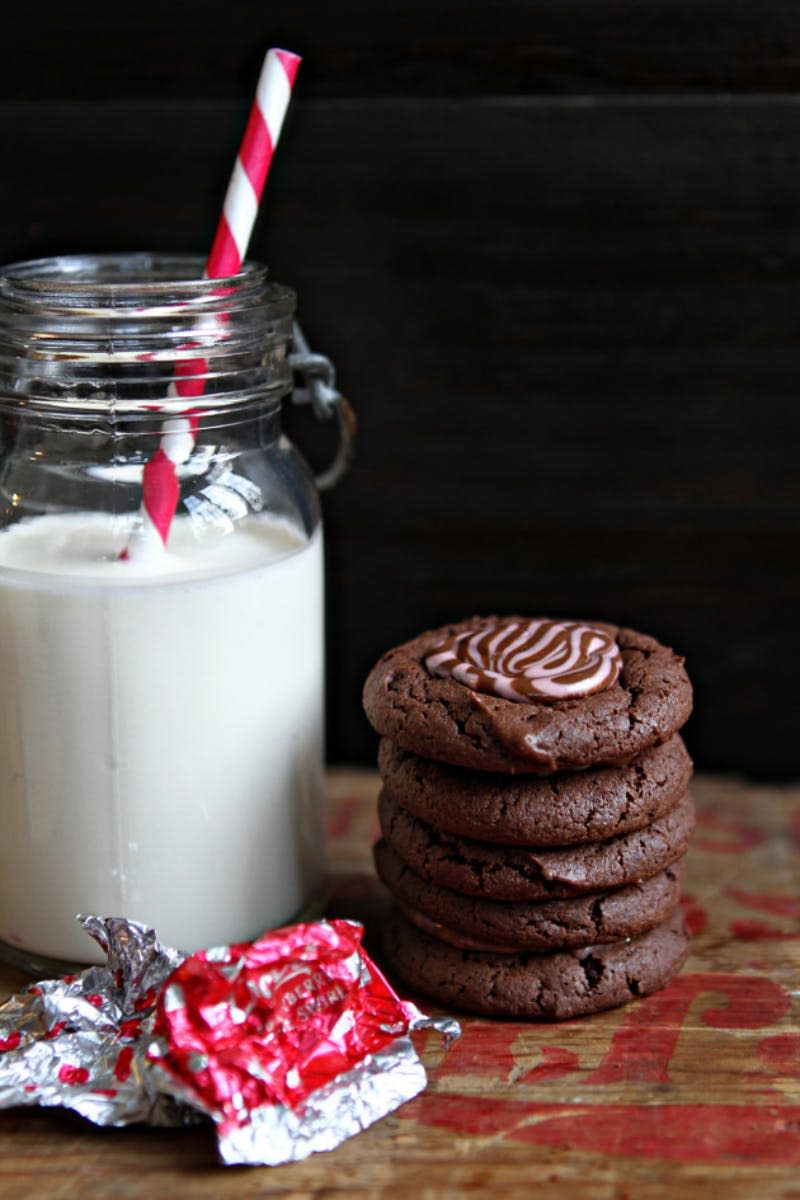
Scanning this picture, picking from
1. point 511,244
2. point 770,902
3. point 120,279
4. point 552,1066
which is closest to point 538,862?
point 552,1066

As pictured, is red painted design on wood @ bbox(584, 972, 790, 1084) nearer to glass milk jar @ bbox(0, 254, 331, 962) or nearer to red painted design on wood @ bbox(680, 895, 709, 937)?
red painted design on wood @ bbox(680, 895, 709, 937)

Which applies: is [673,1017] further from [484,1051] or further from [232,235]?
[232,235]

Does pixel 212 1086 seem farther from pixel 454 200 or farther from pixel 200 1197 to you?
pixel 454 200

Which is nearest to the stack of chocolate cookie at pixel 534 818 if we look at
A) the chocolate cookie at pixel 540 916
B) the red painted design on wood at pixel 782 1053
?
the chocolate cookie at pixel 540 916

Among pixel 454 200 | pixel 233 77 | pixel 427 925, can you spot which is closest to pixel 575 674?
pixel 427 925

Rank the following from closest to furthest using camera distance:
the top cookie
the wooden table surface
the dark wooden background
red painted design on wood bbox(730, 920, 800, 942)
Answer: the wooden table surface < the top cookie < red painted design on wood bbox(730, 920, 800, 942) < the dark wooden background

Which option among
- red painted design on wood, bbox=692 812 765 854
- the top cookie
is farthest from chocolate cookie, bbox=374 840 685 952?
red painted design on wood, bbox=692 812 765 854
